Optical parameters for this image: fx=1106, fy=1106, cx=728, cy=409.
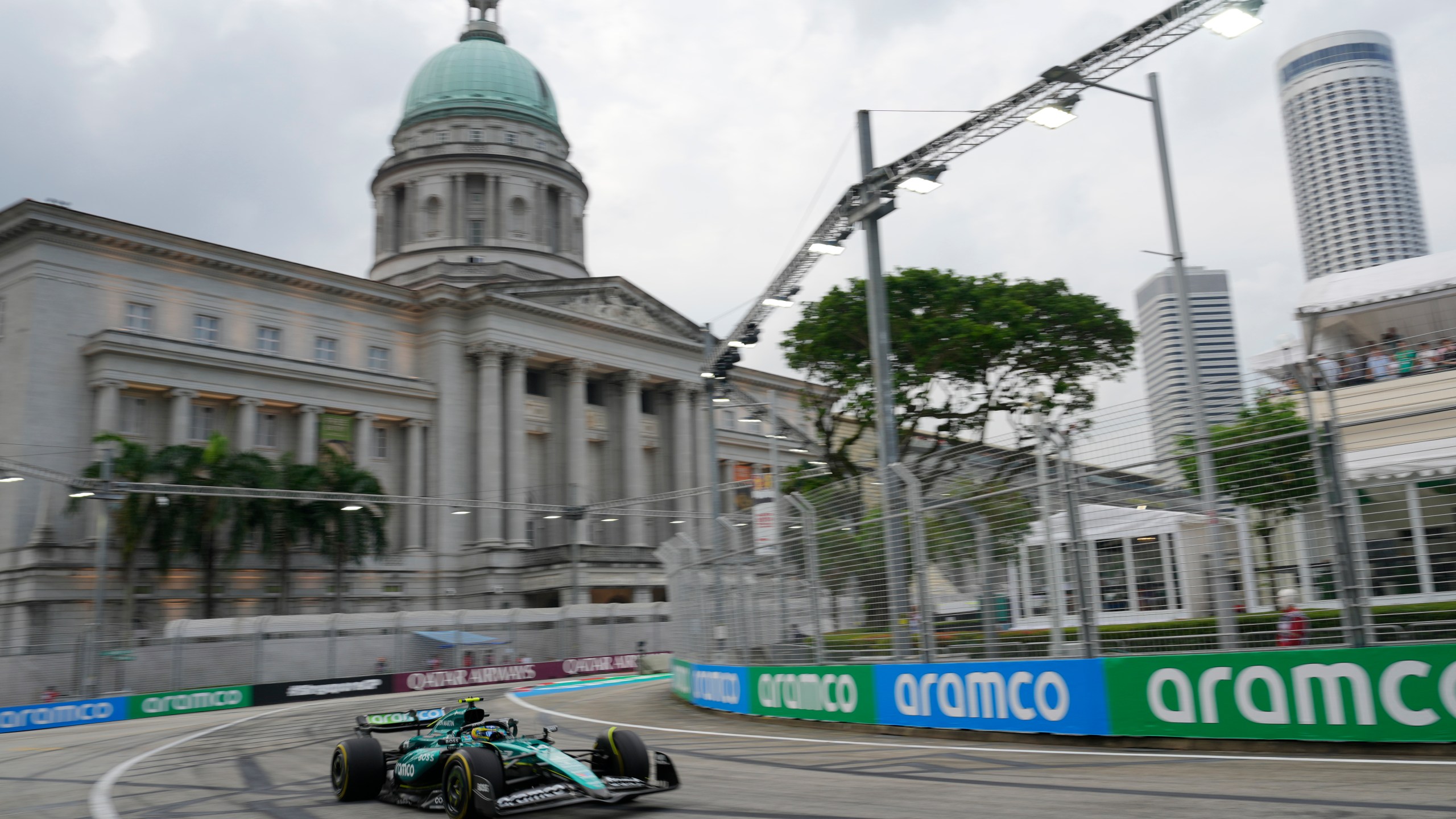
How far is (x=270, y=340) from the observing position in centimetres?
5697

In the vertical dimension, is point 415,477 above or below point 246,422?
below

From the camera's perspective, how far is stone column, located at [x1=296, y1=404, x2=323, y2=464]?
54.8m

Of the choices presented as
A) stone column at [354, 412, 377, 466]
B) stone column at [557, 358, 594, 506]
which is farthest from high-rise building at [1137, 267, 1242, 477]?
stone column at [354, 412, 377, 466]

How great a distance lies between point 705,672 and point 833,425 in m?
16.4

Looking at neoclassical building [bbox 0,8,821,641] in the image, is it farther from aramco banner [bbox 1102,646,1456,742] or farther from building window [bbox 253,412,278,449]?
aramco banner [bbox 1102,646,1456,742]

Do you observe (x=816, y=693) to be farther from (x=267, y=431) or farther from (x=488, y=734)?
(x=267, y=431)

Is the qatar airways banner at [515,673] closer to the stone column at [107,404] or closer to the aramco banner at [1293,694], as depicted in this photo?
the stone column at [107,404]

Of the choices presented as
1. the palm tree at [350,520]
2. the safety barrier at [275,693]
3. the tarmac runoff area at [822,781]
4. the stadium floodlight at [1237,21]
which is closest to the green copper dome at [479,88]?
the palm tree at [350,520]

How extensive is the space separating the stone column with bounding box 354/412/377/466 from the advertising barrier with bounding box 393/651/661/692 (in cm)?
1793

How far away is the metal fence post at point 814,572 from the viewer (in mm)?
16625

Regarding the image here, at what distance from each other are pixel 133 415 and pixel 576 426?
76.7 ft

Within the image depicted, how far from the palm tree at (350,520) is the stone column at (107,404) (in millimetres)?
8964

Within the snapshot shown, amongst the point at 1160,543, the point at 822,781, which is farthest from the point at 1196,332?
the point at 822,781

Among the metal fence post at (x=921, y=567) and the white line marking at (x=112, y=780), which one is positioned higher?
the metal fence post at (x=921, y=567)
